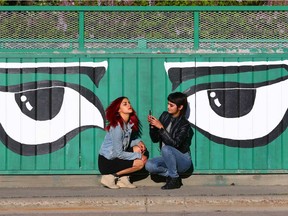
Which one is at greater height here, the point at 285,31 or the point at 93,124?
the point at 285,31

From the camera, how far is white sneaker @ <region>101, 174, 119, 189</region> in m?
10.9

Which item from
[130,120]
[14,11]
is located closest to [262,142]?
[130,120]

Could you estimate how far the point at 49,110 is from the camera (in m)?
11.2

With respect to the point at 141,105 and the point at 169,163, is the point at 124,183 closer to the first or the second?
the point at 169,163

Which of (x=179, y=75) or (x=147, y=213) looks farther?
(x=179, y=75)

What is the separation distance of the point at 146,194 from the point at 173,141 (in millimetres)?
844

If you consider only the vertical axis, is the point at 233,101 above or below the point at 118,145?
above

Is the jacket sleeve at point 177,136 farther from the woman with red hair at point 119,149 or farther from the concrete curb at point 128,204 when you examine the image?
the concrete curb at point 128,204

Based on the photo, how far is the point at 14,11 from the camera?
11180mm

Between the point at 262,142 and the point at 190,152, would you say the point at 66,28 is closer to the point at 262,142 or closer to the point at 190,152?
the point at 190,152

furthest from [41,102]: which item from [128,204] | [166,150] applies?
[128,204]

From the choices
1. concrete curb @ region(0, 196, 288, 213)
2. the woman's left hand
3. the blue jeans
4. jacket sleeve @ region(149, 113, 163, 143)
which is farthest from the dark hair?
concrete curb @ region(0, 196, 288, 213)

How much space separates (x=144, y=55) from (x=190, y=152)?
1.48 metres

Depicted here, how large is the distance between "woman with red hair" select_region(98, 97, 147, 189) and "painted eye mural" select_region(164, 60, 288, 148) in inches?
31.8
